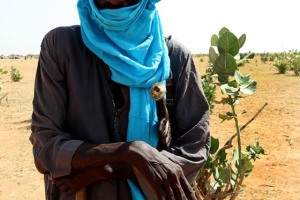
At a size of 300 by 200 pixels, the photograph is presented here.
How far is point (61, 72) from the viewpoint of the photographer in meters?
1.39

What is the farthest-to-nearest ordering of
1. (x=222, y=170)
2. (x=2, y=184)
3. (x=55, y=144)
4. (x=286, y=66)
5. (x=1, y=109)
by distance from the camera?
(x=286, y=66) → (x=1, y=109) → (x=2, y=184) → (x=222, y=170) → (x=55, y=144)

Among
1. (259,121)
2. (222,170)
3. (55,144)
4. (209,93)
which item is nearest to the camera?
(55,144)

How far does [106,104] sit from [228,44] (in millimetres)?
1669

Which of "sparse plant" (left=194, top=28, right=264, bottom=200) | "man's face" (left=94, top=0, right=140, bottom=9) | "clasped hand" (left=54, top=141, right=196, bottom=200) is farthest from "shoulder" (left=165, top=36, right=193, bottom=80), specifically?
"sparse plant" (left=194, top=28, right=264, bottom=200)

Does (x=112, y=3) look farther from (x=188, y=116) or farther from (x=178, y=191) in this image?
(x=178, y=191)

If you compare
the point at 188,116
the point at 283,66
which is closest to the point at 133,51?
the point at 188,116

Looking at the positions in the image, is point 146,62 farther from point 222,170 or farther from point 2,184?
point 2,184

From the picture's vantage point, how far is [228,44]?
2.88 m

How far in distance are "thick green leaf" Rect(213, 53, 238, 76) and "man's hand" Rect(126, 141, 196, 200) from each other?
5.62 feet

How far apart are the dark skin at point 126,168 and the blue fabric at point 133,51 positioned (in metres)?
0.08

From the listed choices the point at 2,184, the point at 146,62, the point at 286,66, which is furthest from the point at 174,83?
the point at 286,66

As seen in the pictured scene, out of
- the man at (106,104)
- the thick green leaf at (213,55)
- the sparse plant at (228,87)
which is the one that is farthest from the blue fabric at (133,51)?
the thick green leaf at (213,55)

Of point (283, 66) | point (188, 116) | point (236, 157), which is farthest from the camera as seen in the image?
point (283, 66)

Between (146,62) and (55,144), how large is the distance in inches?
15.1
